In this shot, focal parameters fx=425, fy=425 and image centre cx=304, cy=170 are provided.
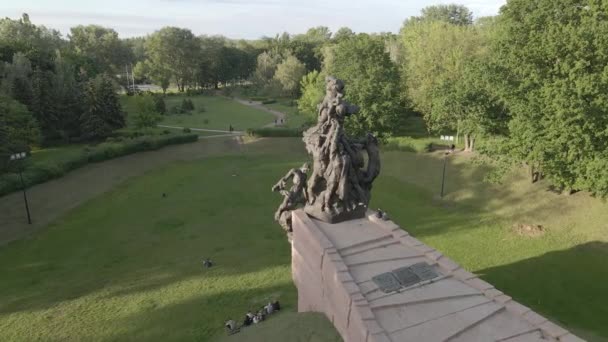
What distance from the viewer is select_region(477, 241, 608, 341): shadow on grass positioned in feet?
66.6

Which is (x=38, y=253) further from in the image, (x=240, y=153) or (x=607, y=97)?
(x=607, y=97)

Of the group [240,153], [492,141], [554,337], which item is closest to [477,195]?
[492,141]

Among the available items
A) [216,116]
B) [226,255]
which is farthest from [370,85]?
[216,116]

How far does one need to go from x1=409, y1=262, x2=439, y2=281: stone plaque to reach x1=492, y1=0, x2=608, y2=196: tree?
18.0 meters

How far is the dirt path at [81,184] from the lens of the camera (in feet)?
112

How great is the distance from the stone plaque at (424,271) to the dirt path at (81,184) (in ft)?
96.9

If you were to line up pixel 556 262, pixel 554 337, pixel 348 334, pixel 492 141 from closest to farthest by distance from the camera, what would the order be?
1. pixel 554 337
2. pixel 348 334
3. pixel 556 262
4. pixel 492 141

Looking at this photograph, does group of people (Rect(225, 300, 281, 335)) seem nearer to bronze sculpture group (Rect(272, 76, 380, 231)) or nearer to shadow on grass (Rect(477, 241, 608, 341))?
bronze sculpture group (Rect(272, 76, 380, 231))

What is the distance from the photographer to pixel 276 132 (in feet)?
203

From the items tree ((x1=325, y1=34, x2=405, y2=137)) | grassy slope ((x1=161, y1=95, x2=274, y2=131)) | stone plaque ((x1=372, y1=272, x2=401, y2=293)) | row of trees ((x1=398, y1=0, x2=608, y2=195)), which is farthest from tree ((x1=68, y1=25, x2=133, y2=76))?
stone plaque ((x1=372, y1=272, x2=401, y2=293))

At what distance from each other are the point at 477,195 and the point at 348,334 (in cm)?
2662

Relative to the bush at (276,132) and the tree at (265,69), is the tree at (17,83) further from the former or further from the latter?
the tree at (265,69)

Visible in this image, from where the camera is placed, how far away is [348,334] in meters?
13.5

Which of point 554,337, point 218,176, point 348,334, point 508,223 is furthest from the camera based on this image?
point 218,176
